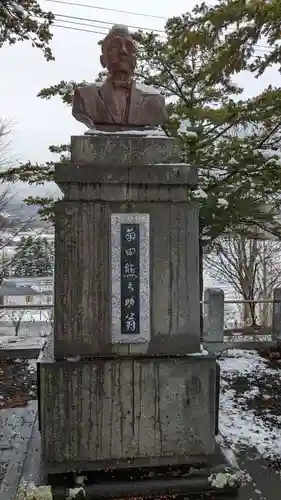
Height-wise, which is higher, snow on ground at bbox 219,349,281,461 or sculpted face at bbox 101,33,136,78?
sculpted face at bbox 101,33,136,78

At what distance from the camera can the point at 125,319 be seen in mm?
3393

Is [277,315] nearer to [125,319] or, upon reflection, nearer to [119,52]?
[125,319]

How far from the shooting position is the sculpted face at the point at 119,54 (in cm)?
350

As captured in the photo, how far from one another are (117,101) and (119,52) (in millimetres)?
381

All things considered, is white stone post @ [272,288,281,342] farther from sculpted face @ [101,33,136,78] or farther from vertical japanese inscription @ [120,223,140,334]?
sculpted face @ [101,33,136,78]

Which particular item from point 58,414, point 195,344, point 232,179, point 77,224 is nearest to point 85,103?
point 77,224

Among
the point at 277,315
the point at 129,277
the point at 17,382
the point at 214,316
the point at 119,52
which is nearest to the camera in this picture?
the point at 129,277

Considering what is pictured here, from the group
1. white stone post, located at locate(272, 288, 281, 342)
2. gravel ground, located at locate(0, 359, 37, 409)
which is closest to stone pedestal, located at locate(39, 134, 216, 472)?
gravel ground, located at locate(0, 359, 37, 409)

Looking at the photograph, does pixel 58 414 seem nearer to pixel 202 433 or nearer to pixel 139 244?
pixel 202 433

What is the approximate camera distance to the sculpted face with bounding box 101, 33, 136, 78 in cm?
350

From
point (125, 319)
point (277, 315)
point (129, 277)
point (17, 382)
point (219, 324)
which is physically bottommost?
point (17, 382)

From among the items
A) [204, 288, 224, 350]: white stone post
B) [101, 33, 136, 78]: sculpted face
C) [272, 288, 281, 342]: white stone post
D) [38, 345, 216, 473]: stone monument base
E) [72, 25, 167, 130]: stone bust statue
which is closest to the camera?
[38, 345, 216, 473]: stone monument base

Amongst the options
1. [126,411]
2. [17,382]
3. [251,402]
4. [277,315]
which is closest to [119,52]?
[126,411]

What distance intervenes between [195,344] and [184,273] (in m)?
0.60
